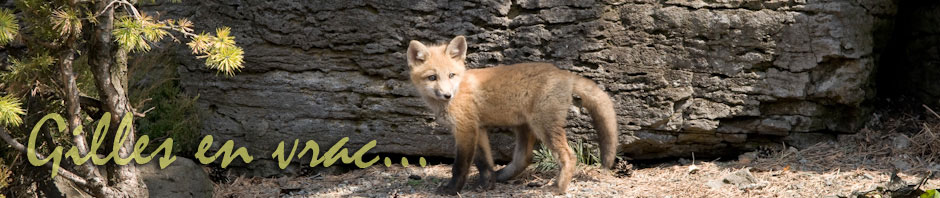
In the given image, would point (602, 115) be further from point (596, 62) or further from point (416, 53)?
point (416, 53)

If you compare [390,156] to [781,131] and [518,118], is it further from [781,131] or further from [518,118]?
[781,131]

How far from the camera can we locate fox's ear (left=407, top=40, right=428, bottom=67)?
186 inches

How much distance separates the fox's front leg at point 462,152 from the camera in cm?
485

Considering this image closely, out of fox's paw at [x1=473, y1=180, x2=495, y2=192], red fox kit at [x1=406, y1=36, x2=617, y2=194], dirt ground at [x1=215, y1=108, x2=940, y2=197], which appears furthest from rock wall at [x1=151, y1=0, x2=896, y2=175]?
fox's paw at [x1=473, y1=180, x2=495, y2=192]

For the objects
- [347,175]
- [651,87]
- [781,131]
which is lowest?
[347,175]

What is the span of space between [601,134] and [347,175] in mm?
A: 2014

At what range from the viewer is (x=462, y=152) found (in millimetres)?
4859

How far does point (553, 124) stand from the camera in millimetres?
4746

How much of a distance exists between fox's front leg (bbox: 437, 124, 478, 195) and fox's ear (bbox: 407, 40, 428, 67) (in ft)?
1.59

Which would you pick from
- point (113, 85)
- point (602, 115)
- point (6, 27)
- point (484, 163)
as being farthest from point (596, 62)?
point (6, 27)

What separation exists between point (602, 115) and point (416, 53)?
1.25 metres

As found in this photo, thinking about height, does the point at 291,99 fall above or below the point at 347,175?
above

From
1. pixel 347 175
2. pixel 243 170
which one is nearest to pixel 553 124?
pixel 347 175

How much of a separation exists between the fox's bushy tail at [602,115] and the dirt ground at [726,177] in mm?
251
